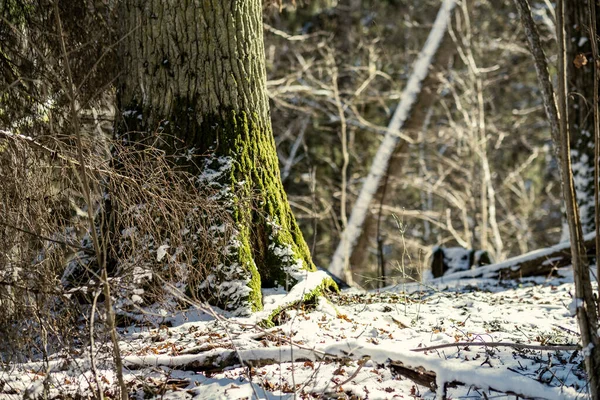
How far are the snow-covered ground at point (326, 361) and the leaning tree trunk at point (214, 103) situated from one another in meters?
0.43

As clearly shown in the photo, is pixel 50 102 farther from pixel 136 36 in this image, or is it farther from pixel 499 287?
pixel 499 287

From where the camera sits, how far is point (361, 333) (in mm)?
3359

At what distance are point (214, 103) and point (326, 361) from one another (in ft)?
6.34

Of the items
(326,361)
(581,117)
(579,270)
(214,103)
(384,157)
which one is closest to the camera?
(579,270)

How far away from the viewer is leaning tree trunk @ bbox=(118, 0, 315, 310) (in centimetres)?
395

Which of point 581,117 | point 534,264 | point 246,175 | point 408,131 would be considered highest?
point 581,117

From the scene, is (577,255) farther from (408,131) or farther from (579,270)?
(408,131)

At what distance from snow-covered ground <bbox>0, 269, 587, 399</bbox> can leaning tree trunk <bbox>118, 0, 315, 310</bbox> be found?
43cm

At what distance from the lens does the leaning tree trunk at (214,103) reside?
13.0ft

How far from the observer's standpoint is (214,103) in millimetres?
4020

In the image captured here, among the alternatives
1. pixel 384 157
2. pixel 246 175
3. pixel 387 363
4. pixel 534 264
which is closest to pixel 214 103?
pixel 246 175

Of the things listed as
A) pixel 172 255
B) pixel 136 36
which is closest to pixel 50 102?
pixel 136 36

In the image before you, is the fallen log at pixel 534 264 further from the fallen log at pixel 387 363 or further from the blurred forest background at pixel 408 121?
the blurred forest background at pixel 408 121

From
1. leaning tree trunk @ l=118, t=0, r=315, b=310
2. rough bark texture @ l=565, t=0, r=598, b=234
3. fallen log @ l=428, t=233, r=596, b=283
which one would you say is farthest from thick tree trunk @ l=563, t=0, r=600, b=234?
leaning tree trunk @ l=118, t=0, r=315, b=310
